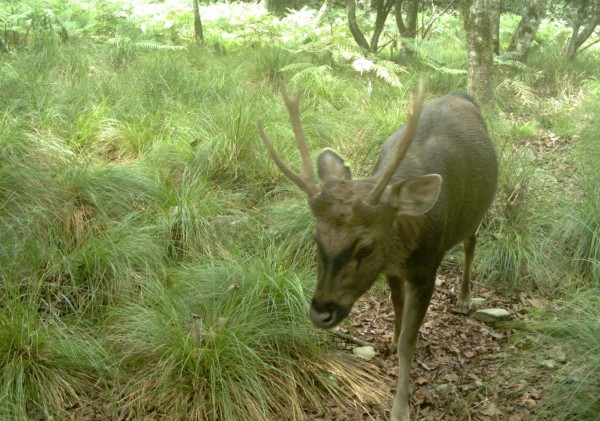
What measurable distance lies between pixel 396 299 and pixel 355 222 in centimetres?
140

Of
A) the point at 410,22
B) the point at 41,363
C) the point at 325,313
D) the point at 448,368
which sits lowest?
the point at 448,368

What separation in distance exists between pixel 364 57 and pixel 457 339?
19.3 feet

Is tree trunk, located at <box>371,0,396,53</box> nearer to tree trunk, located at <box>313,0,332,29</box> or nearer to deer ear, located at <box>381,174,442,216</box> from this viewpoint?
tree trunk, located at <box>313,0,332,29</box>

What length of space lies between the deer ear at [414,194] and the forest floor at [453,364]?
120 centimetres

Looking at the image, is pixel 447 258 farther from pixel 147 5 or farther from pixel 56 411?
pixel 147 5

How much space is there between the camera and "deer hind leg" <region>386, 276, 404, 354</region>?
4.13 m

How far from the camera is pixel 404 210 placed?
3.25 meters

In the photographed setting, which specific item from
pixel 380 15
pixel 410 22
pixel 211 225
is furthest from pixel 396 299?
pixel 410 22

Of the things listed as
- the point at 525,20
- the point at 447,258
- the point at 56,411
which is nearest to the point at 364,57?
the point at 525,20

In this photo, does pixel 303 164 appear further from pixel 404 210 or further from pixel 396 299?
pixel 396 299

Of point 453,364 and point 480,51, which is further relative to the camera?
point 480,51

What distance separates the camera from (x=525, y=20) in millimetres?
11477

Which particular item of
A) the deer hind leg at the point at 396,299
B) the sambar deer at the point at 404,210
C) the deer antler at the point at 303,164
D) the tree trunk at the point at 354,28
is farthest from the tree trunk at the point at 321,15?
the deer antler at the point at 303,164

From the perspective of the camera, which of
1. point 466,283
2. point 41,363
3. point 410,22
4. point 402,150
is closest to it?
point 402,150
